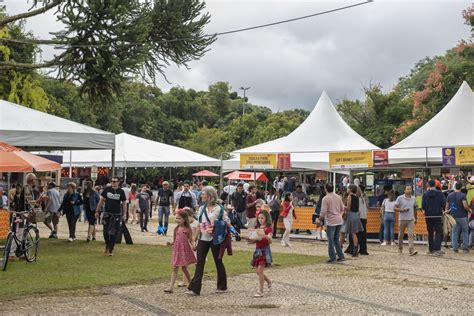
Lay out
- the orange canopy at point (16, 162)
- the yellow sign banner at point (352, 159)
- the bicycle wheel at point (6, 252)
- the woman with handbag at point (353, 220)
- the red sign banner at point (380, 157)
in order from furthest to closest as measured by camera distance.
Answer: the yellow sign banner at point (352, 159)
the red sign banner at point (380, 157)
the woman with handbag at point (353, 220)
the orange canopy at point (16, 162)
the bicycle wheel at point (6, 252)

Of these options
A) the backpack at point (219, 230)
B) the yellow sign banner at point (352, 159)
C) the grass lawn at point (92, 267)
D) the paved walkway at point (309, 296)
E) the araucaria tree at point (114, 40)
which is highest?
the araucaria tree at point (114, 40)

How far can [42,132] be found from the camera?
15.1m

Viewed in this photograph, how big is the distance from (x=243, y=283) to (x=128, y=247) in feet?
18.4

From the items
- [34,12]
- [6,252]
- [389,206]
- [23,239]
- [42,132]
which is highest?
[34,12]

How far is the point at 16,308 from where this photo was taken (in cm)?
766

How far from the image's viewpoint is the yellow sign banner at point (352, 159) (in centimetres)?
1770

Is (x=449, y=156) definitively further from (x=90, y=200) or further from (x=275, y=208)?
(x=90, y=200)

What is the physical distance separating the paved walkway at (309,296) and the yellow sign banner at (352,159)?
19.9 feet

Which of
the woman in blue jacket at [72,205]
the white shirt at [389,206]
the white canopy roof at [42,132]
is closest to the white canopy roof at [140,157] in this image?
the white canopy roof at [42,132]

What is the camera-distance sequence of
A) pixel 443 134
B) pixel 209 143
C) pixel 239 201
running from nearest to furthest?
pixel 239 201, pixel 443 134, pixel 209 143

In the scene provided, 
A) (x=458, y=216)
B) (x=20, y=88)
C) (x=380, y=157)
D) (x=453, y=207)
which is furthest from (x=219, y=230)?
(x=20, y=88)

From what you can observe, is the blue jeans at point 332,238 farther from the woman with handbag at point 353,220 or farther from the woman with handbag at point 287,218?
the woman with handbag at point 287,218

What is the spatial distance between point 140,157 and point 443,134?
13992mm

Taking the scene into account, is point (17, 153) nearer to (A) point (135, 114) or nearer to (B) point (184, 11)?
(B) point (184, 11)
